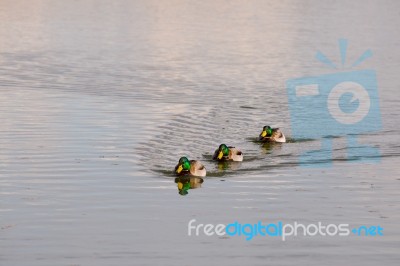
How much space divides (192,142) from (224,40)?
88.5 ft

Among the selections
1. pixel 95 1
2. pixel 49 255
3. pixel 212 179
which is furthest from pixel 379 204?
pixel 95 1

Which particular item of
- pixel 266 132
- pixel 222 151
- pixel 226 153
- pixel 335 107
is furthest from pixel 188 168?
pixel 335 107

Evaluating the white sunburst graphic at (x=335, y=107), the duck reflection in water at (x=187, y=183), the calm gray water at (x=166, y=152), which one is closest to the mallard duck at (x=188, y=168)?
the duck reflection in water at (x=187, y=183)

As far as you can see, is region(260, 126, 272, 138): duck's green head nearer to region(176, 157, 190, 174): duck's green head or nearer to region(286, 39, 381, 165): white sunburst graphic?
region(286, 39, 381, 165): white sunburst graphic

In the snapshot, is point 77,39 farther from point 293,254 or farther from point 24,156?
point 293,254

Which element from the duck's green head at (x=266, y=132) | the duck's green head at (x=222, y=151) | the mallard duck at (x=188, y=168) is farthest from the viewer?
the duck's green head at (x=266, y=132)

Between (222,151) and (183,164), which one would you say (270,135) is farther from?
(183,164)

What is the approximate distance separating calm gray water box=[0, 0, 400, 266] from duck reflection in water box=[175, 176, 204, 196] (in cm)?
20

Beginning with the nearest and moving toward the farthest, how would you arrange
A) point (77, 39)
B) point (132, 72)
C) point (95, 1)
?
1. point (132, 72)
2. point (77, 39)
3. point (95, 1)

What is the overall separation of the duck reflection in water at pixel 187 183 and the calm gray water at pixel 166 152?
20cm

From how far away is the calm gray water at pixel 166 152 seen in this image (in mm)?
18844

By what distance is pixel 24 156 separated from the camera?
26.0m

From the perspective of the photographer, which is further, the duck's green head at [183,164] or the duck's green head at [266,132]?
the duck's green head at [266,132]

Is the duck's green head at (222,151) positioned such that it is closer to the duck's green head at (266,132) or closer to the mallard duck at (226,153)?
the mallard duck at (226,153)
